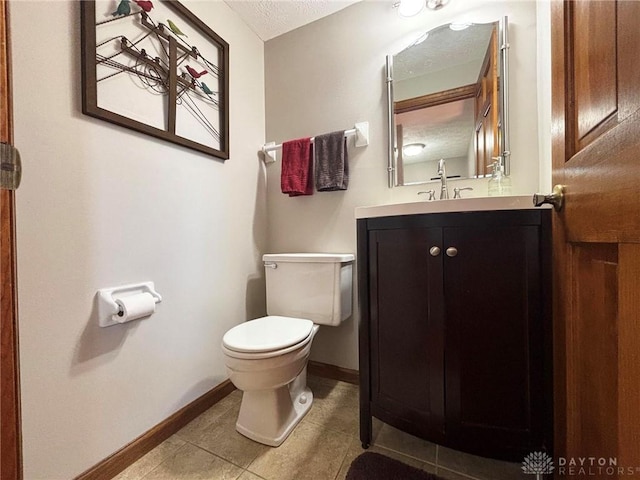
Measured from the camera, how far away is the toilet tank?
1303 mm

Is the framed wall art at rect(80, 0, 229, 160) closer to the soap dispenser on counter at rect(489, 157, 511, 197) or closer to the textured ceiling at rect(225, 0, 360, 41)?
the textured ceiling at rect(225, 0, 360, 41)

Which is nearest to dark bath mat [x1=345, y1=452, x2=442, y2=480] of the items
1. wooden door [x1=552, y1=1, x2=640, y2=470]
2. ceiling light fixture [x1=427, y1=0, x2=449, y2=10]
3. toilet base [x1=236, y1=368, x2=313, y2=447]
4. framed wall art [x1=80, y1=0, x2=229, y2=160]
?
toilet base [x1=236, y1=368, x2=313, y2=447]

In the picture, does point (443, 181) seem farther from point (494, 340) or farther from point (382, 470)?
point (382, 470)

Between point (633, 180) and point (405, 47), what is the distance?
1.36m

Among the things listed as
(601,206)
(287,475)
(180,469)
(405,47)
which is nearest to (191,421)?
(180,469)

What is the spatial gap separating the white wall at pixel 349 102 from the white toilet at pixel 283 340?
23 centimetres

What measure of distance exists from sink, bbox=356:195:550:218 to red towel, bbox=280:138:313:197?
663mm

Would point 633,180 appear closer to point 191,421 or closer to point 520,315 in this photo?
point 520,315

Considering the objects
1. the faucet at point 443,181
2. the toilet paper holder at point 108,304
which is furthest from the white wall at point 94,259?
the faucet at point 443,181

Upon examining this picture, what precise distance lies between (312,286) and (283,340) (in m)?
0.37

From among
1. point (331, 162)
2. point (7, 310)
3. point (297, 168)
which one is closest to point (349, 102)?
point (331, 162)

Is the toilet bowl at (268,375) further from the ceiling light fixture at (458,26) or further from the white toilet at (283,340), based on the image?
the ceiling light fixture at (458,26)

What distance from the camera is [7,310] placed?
0.55 m

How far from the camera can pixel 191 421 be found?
3.87 ft
